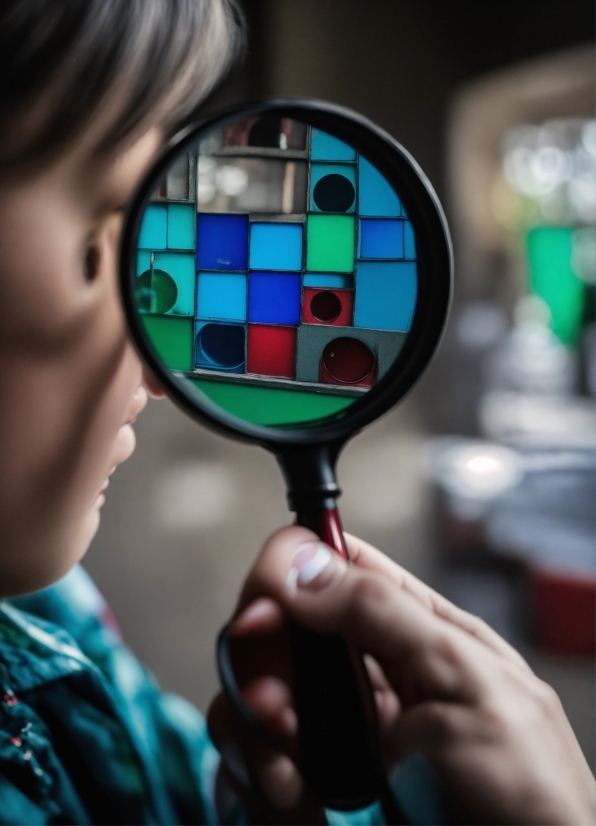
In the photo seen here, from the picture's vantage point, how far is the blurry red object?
97cm

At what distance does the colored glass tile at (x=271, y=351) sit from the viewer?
511 millimetres

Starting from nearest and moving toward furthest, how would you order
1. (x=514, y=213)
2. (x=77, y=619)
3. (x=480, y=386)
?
(x=77, y=619)
(x=480, y=386)
(x=514, y=213)

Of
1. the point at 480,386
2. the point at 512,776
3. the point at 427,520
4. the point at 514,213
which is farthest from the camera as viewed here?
the point at 514,213

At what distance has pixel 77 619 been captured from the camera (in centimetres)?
75

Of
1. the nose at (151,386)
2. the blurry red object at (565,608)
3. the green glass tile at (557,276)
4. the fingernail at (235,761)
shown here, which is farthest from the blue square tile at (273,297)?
the green glass tile at (557,276)

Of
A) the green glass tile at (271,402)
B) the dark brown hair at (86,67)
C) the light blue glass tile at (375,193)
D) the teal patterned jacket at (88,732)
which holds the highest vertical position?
the dark brown hair at (86,67)

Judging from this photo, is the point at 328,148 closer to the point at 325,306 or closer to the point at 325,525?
the point at 325,306

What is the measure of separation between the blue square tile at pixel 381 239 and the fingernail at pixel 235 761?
41cm

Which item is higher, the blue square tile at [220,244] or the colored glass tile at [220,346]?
the blue square tile at [220,244]

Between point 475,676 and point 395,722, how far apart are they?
67 millimetres

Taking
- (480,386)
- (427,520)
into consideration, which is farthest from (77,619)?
(480,386)

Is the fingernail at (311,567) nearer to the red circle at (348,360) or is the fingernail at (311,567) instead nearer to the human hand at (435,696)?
the human hand at (435,696)

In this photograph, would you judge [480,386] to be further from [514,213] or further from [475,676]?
[475,676]

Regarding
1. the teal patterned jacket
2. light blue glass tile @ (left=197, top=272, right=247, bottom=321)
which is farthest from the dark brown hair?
the teal patterned jacket
